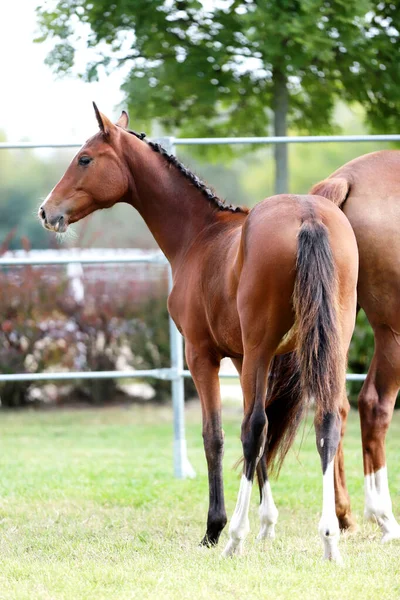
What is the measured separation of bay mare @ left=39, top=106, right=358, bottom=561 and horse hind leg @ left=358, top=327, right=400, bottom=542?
247mm

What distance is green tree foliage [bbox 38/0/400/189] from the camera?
7.79 meters

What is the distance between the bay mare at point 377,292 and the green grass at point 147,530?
0.72 feet

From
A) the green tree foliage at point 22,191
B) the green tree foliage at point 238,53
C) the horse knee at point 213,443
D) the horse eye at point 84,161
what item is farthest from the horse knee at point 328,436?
the green tree foliage at point 22,191

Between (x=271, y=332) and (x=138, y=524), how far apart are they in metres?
1.64

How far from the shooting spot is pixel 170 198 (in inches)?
179

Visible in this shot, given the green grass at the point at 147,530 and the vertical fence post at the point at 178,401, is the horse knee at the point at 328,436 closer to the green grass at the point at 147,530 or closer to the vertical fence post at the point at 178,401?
the green grass at the point at 147,530

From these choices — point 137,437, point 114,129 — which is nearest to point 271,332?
point 114,129

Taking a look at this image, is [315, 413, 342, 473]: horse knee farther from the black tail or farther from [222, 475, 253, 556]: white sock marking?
[222, 475, 253, 556]: white sock marking

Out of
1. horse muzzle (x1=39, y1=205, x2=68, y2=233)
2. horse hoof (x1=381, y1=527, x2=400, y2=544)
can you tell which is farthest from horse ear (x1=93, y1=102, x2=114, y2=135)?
horse hoof (x1=381, y1=527, x2=400, y2=544)

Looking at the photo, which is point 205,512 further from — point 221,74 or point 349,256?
point 221,74

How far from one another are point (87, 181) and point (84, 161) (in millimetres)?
101

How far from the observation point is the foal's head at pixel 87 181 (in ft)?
14.5

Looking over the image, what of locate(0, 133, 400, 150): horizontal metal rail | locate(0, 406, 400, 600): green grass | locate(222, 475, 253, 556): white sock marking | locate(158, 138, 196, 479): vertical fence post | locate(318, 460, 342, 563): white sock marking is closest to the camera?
locate(0, 406, 400, 600): green grass

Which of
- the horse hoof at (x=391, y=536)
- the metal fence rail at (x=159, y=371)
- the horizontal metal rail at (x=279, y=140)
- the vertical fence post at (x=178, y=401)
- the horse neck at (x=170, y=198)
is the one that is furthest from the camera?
the vertical fence post at (x=178, y=401)
